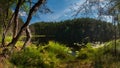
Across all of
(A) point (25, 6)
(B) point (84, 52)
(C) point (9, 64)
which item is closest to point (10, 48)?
(C) point (9, 64)

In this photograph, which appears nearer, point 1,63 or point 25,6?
point 1,63

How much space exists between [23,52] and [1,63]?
1.88m

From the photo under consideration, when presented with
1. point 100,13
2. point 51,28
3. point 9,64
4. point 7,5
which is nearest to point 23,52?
point 9,64

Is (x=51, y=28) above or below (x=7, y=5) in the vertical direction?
below

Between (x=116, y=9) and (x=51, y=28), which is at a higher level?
(x=116, y=9)

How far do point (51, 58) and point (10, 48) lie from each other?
1709 millimetres

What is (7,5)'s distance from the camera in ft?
62.7

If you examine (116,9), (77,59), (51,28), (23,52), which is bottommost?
(51,28)

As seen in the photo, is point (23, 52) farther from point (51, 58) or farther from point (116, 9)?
point (116, 9)

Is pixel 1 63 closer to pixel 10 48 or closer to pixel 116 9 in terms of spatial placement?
pixel 10 48

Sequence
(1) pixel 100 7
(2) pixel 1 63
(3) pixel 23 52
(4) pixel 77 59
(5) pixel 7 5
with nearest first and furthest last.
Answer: (2) pixel 1 63
(1) pixel 100 7
(3) pixel 23 52
(4) pixel 77 59
(5) pixel 7 5

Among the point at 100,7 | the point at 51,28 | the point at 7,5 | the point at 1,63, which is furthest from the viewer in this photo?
the point at 51,28

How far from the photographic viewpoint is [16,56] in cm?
1265

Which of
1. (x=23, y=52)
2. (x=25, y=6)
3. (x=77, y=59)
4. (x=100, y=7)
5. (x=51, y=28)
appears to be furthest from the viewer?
(x=51, y=28)
